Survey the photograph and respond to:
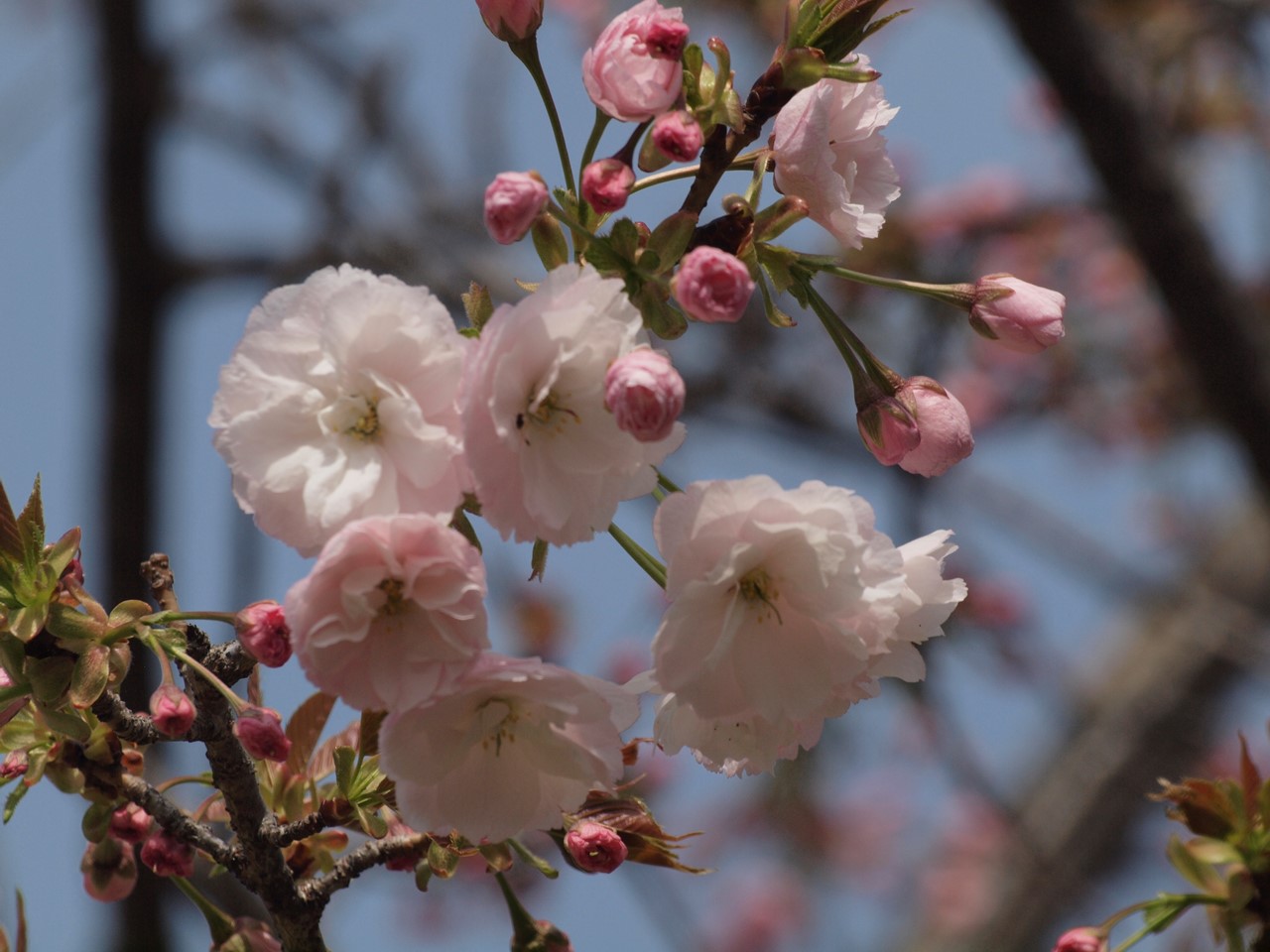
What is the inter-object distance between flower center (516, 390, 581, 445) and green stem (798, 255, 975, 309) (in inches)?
8.6

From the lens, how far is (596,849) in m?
0.92

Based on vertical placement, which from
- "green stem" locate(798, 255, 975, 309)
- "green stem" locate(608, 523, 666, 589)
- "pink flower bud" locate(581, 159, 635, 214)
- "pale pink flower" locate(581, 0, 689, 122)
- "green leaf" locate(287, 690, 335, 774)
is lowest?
"green leaf" locate(287, 690, 335, 774)

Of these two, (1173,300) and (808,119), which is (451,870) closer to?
(808,119)

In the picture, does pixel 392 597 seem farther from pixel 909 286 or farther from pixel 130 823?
pixel 909 286

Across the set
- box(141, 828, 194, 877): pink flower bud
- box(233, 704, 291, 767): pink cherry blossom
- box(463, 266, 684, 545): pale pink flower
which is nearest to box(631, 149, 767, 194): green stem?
box(463, 266, 684, 545): pale pink flower

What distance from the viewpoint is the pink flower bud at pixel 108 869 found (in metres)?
1.02

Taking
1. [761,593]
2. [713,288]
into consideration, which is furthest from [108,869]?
[713,288]

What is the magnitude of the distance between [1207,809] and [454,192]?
307 cm

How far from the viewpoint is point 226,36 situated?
3625mm

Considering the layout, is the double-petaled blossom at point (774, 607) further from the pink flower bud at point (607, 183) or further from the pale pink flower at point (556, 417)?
the pink flower bud at point (607, 183)

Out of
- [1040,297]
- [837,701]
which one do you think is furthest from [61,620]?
[1040,297]

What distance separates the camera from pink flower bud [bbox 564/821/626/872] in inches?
35.9

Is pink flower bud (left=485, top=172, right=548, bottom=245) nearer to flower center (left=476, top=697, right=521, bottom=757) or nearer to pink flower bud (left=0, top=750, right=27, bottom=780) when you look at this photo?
flower center (left=476, top=697, right=521, bottom=757)

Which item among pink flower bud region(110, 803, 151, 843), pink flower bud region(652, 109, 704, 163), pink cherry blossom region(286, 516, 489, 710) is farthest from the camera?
pink flower bud region(110, 803, 151, 843)
